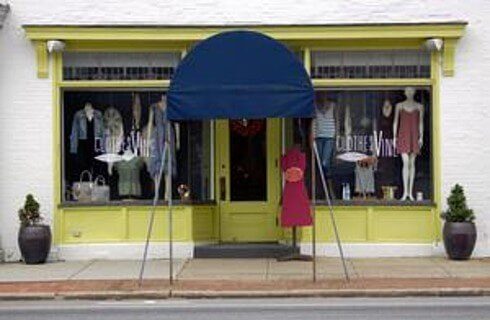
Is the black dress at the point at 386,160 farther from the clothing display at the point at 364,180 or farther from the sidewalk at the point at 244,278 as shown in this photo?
the sidewalk at the point at 244,278

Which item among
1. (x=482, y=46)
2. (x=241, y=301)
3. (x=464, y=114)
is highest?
(x=482, y=46)

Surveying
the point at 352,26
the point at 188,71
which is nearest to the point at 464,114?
the point at 352,26

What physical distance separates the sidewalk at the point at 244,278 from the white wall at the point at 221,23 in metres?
1.40

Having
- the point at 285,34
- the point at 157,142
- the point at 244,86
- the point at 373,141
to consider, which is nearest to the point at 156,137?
the point at 157,142

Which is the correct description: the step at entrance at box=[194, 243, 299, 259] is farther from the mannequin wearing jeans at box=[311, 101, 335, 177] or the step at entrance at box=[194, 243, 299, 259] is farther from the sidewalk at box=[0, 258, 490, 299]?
the mannequin wearing jeans at box=[311, 101, 335, 177]

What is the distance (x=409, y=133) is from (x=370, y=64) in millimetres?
1384

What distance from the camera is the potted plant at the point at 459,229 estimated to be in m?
17.0

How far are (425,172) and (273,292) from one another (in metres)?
5.03

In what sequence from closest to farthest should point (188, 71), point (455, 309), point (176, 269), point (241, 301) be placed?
point (455, 309), point (241, 301), point (188, 71), point (176, 269)

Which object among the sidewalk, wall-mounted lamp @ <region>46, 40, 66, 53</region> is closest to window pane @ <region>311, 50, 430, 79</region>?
the sidewalk

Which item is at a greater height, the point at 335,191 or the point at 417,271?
the point at 335,191

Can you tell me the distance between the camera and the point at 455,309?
1261cm

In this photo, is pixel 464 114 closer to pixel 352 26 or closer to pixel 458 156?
pixel 458 156

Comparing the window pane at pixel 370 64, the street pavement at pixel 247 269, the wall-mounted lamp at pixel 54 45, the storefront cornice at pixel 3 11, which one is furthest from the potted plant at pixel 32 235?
the window pane at pixel 370 64
